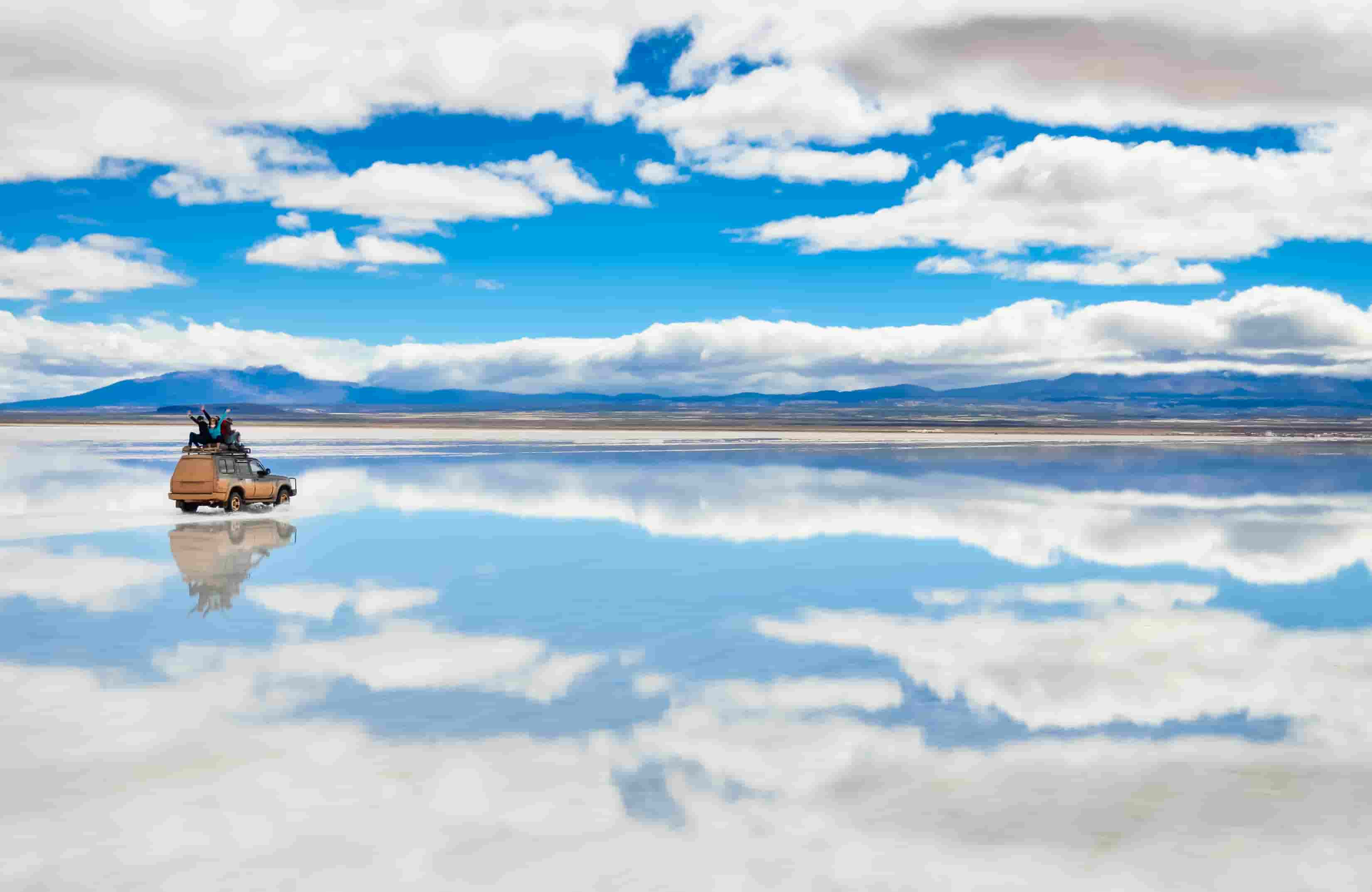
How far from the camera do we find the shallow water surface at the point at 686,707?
759 centimetres

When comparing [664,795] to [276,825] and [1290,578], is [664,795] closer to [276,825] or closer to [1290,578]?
[276,825]

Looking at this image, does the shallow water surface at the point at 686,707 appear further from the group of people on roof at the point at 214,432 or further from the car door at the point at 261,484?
the group of people on roof at the point at 214,432

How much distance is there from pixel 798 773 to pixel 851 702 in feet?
7.47

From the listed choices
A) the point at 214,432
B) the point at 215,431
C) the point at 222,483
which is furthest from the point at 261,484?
the point at 215,431

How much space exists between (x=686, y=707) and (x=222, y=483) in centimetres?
2360

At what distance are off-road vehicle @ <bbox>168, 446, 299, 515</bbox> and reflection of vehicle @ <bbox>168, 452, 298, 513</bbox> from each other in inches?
0.4

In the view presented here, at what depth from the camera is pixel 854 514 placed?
29141 millimetres

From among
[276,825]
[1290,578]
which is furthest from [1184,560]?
[276,825]

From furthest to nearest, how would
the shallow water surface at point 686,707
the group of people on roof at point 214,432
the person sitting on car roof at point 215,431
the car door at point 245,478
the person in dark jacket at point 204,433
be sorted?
the person sitting on car roof at point 215,431, the group of people on roof at point 214,432, the person in dark jacket at point 204,433, the car door at point 245,478, the shallow water surface at point 686,707

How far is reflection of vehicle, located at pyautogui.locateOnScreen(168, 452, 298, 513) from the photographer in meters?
30.7

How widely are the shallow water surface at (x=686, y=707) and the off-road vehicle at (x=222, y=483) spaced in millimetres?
5428

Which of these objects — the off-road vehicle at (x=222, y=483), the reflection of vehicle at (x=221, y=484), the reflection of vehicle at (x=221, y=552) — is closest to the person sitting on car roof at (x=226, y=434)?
the off-road vehicle at (x=222, y=483)

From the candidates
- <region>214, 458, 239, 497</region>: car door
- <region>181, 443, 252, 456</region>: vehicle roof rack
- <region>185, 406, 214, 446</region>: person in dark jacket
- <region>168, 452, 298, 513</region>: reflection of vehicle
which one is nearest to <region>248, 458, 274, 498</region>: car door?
<region>168, 452, 298, 513</region>: reflection of vehicle

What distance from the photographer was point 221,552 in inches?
894
